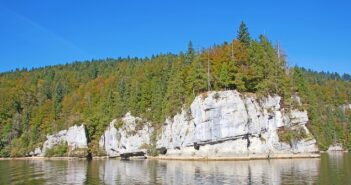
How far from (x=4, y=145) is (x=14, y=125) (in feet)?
28.3

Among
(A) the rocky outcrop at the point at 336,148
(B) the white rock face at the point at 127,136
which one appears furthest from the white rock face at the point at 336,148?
(B) the white rock face at the point at 127,136

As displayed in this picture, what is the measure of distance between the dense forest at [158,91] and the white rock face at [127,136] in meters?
2.39

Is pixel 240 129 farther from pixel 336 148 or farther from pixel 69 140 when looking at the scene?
pixel 336 148

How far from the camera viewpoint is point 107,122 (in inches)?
4761

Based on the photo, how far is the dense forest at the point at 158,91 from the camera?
92.8m

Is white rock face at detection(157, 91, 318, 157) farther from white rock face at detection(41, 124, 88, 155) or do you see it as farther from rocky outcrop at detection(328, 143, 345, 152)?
rocky outcrop at detection(328, 143, 345, 152)

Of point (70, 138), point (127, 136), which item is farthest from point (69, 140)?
point (127, 136)

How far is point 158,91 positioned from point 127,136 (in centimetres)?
1450

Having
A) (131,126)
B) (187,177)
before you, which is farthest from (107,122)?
(187,177)

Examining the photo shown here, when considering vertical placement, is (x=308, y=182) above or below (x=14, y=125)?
below

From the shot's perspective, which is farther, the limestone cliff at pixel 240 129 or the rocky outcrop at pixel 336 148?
the rocky outcrop at pixel 336 148

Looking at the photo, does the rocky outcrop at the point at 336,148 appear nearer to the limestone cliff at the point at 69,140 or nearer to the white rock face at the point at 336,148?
the white rock face at the point at 336,148

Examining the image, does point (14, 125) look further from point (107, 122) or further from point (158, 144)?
point (158, 144)

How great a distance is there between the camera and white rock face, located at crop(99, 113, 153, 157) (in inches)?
4313
